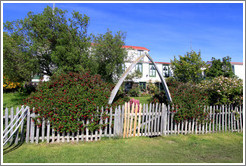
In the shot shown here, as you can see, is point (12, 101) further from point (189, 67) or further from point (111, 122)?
point (189, 67)

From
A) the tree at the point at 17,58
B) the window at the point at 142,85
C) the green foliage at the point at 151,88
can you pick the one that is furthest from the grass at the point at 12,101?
the green foliage at the point at 151,88

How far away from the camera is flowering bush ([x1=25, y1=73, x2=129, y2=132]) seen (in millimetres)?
5656

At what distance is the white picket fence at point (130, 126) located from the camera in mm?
5723

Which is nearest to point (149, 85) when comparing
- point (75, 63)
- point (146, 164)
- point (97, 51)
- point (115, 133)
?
point (97, 51)

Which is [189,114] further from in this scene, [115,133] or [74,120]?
[74,120]

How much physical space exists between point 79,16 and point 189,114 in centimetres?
882

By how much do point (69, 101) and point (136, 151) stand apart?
2446mm

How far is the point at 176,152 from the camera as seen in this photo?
5312 millimetres

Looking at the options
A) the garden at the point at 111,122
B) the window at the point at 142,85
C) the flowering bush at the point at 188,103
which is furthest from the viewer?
the window at the point at 142,85

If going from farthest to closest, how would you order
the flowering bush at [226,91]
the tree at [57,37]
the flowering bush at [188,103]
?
the tree at [57,37], the flowering bush at [226,91], the flowering bush at [188,103]

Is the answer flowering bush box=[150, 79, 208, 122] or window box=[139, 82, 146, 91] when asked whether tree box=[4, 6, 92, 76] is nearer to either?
flowering bush box=[150, 79, 208, 122]

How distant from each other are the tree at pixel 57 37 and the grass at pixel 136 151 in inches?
249

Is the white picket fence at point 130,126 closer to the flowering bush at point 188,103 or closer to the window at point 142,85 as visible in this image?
the flowering bush at point 188,103

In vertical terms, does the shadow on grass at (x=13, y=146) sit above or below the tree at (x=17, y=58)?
below
